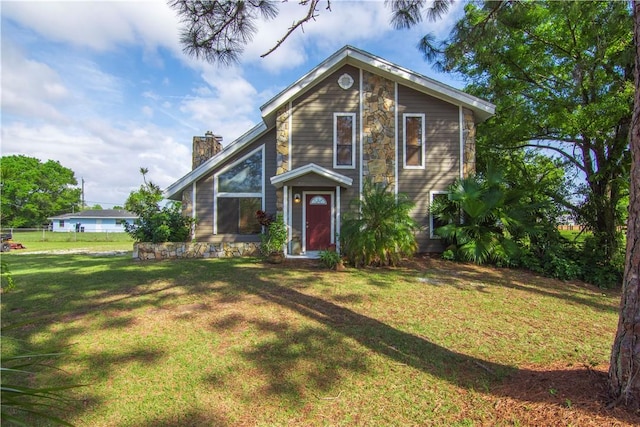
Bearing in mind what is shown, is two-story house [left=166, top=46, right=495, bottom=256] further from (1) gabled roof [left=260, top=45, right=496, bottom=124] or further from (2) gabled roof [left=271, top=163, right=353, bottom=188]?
(2) gabled roof [left=271, top=163, right=353, bottom=188]

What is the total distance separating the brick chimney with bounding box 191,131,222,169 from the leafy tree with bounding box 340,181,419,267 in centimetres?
785

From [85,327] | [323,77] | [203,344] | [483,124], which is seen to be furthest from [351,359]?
[483,124]

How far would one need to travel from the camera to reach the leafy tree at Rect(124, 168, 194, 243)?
11000 millimetres

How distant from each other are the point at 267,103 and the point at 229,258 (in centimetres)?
517

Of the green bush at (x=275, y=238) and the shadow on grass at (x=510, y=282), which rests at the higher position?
the green bush at (x=275, y=238)

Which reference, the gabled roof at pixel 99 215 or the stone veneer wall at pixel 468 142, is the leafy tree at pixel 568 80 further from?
the gabled roof at pixel 99 215

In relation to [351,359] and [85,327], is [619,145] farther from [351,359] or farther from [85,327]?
[85,327]

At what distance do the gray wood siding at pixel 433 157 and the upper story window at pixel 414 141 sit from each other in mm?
136

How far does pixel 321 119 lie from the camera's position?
1144 cm

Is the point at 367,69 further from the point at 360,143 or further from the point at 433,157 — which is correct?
the point at 433,157

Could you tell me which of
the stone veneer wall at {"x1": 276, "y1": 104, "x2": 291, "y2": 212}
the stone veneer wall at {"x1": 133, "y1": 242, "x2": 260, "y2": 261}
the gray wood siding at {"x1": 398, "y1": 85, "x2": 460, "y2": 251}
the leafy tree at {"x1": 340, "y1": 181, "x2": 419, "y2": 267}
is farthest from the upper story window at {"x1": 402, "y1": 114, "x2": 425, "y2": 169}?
the stone veneer wall at {"x1": 133, "y1": 242, "x2": 260, "y2": 261}

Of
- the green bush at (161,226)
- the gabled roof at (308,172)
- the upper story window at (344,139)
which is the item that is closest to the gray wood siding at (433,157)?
the upper story window at (344,139)

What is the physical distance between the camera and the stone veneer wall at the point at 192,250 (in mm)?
10859

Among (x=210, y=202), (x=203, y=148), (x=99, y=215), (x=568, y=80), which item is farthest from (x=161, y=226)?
(x=99, y=215)
